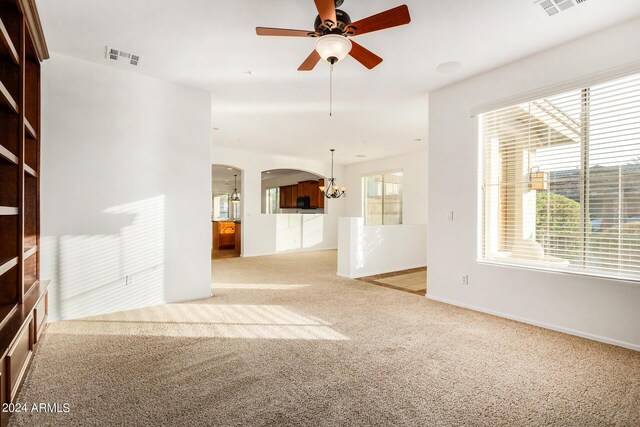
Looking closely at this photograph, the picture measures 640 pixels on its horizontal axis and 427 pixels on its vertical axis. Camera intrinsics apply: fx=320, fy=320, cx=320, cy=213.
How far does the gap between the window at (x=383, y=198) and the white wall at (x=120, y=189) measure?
6.17 m

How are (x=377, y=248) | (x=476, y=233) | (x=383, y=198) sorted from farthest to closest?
(x=383, y=198)
(x=377, y=248)
(x=476, y=233)

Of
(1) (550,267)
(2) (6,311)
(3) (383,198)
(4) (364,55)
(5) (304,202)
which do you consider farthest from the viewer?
(5) (304,202)

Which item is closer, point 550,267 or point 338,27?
point 338,27

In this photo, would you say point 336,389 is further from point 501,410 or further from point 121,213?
point 121,213

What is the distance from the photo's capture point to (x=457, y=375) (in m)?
2.24

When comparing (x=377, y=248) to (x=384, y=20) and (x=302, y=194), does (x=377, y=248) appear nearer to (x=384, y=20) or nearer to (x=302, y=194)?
(x=384, y=20)

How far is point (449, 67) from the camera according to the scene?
11.6 ft

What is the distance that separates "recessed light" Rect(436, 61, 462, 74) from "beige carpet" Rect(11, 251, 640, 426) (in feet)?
9.02

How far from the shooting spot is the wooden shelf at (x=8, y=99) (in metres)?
1.97

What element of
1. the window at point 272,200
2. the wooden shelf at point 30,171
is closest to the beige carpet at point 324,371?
the wooden shelf at point 30,171

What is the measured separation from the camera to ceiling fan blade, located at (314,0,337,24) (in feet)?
6.57

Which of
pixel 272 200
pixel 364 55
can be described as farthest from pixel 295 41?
pixel 272 200

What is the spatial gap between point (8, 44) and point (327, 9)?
205cm

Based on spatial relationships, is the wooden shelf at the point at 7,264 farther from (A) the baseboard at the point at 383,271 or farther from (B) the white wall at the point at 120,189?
(A) the baseboard at the point at 383,271
